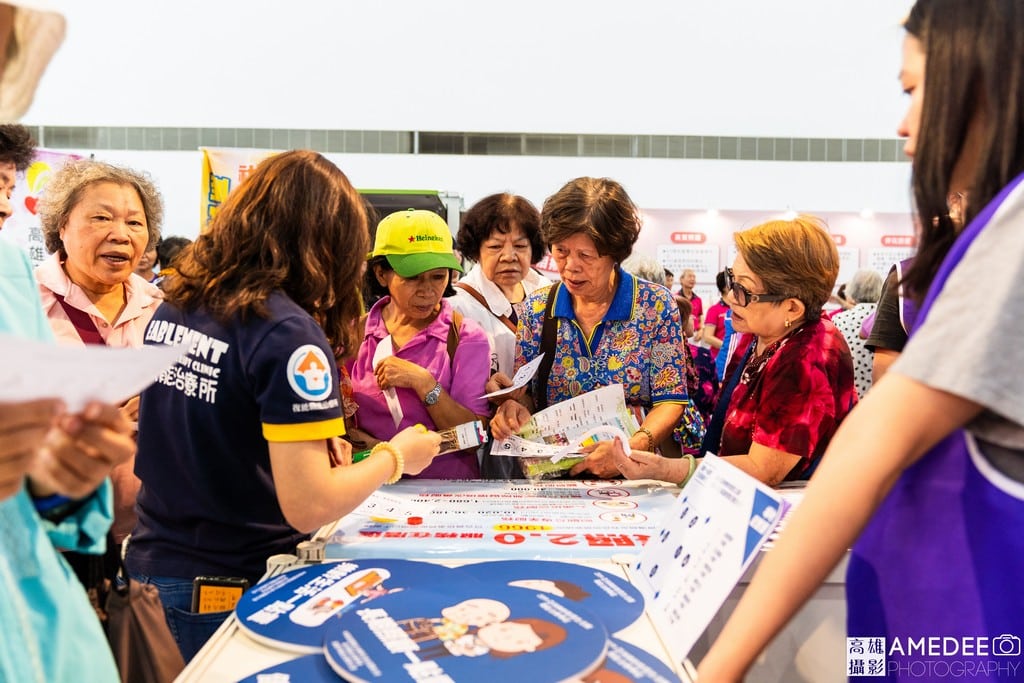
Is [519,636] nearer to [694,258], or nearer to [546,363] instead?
[546,363]

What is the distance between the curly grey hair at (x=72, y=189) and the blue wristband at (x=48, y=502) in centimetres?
189

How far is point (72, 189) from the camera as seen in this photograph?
2.40 meters

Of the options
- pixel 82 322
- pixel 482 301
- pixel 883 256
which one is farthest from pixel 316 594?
pixel 883 256

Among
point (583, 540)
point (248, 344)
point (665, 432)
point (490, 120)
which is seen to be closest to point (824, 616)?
point (583, 540)

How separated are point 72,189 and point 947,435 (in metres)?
2.61

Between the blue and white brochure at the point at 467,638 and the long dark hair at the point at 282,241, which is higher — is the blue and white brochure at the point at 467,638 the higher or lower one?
the lower one

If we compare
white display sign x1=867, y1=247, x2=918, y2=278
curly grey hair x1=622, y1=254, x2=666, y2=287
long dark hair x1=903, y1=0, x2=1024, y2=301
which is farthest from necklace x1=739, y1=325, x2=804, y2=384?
white display sign x1=867, y1=247, x2=918, y2=278

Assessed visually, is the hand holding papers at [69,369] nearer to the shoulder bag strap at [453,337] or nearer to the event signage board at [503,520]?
the event signage board at [503,520]

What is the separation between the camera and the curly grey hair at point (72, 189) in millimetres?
2400

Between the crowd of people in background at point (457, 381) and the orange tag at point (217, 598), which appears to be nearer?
the crowd of people in background at point (457, 381)

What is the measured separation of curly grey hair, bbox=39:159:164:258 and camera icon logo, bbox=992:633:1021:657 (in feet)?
8.61

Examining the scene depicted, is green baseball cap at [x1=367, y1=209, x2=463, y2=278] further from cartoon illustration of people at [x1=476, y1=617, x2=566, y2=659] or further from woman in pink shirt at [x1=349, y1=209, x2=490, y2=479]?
cartoon illustration of people at [x1=476, y1=617, x2=566, y2=659]

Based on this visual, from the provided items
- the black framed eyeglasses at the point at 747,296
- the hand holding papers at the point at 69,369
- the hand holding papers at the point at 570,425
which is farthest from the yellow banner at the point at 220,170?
the hand holding papers at the point at 69,369

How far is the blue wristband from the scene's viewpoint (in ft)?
2.79
